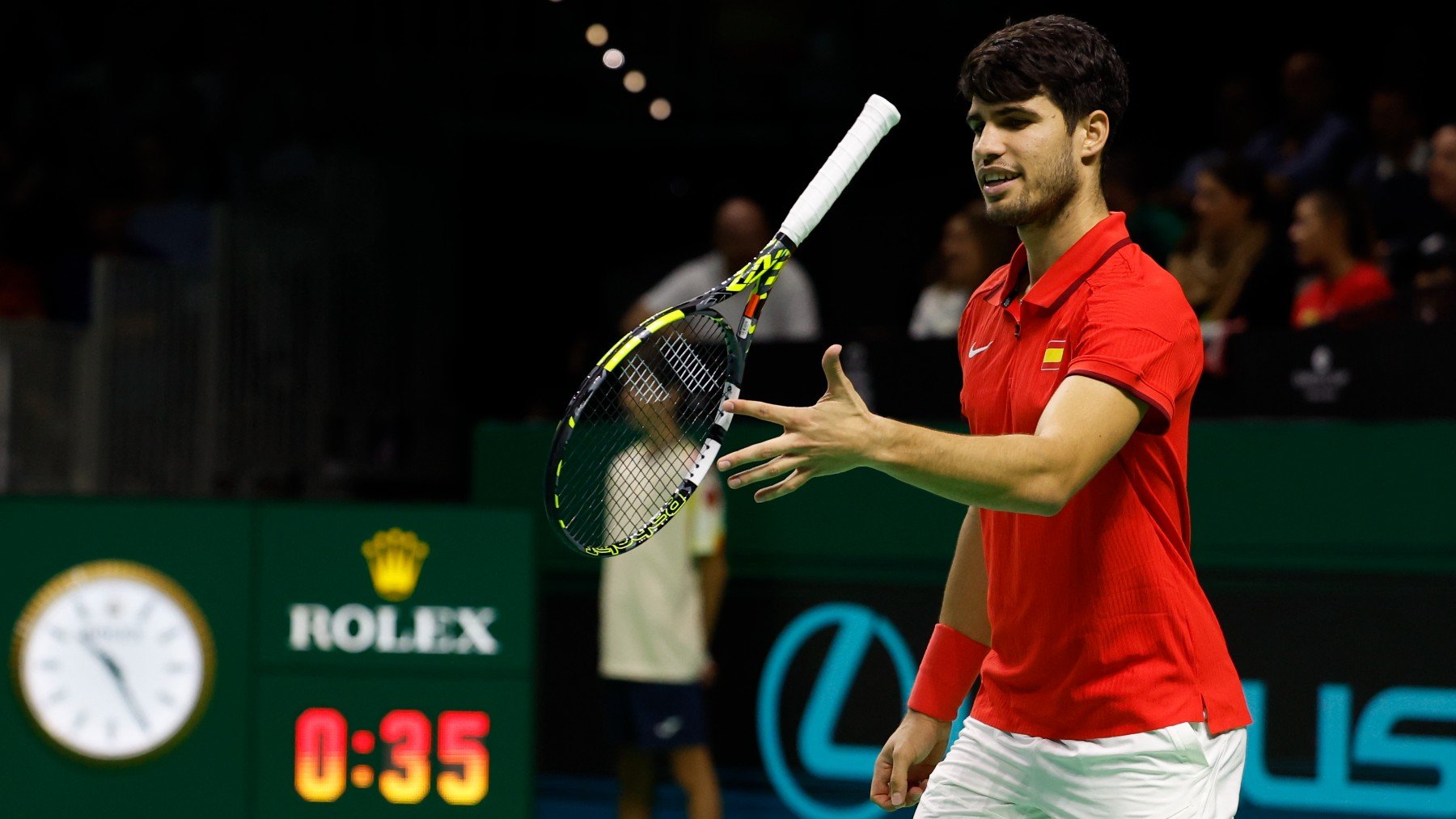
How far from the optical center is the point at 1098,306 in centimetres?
247

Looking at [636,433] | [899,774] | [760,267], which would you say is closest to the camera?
[760,267]

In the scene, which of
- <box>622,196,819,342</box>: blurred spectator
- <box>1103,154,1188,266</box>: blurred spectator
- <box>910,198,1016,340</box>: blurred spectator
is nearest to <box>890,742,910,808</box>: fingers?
<box>910,198,1016,340</box>: blurred spectator

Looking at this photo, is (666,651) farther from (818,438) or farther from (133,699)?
(818,438)

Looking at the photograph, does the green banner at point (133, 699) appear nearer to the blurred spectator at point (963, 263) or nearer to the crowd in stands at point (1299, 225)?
the blurred spectator at point (963, 263)

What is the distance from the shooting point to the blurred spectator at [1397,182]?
698cm

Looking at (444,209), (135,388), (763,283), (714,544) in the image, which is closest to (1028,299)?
(763,283)

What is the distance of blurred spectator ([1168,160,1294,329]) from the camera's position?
6496mm

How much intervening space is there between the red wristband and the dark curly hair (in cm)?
91

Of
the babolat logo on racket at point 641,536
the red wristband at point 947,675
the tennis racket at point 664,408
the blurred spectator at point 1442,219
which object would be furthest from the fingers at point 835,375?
the blurred spectator at point 1442,219

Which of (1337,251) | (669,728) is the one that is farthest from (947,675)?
(1337,251)

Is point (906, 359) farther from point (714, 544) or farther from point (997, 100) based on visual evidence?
point (997, 100)

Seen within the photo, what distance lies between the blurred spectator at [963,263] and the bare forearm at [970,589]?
350cm

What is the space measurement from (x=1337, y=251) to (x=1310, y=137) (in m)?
1.89

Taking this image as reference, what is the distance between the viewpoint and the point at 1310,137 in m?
Result: 7.93
